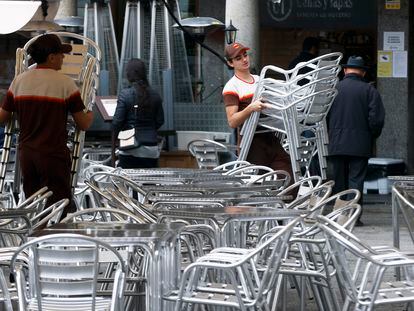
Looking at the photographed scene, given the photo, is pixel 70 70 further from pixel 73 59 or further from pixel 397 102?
pixel 397 102

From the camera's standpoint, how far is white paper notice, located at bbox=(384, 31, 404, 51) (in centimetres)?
1650

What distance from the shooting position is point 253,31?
1470cm

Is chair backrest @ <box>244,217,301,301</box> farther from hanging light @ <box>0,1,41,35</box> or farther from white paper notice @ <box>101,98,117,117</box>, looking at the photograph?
white paper notice @ <box>101,98,117,117</box>

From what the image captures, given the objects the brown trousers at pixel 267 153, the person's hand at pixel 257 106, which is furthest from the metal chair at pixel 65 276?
the brown trousers at pixel 267 153

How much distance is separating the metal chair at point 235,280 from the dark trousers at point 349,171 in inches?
260

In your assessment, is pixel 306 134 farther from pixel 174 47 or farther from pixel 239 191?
pixel 239 191

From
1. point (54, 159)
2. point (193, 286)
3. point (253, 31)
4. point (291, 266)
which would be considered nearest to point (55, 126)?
point (54, 159)

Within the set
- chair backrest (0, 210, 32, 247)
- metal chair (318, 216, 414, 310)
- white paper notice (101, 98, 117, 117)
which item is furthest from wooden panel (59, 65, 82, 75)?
metal chair (318, 216, 414, 310)

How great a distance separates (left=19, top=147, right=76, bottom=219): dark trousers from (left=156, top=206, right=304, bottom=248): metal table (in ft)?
5.77

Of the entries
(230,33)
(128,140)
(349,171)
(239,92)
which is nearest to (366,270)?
(239,92)

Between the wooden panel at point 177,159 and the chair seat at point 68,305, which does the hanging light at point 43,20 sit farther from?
the chair seat at point 68,305

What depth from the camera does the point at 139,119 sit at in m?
11.7

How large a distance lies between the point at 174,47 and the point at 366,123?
3.88 meters

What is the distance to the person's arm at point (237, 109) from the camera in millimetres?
9898
